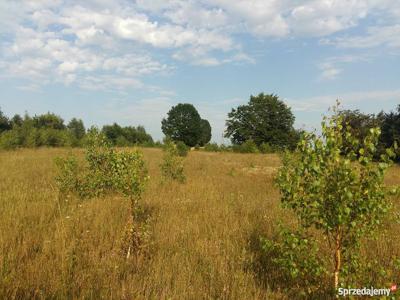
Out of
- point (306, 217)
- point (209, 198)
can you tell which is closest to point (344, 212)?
point (306, 217)

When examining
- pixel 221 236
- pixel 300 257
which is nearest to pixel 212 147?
pixel 221 236

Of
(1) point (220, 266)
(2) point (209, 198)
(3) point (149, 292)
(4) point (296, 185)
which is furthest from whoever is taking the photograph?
(2) point (209, 198)

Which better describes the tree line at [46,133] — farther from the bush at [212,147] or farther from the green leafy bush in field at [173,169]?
the bush at [212,147]

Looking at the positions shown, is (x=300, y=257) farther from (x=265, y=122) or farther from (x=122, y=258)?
(x=265, y=122)

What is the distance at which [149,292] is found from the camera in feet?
11.2

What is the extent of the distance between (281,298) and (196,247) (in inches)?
63.3

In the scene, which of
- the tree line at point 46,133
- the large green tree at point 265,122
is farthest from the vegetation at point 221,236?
the large green tree at point 265,122

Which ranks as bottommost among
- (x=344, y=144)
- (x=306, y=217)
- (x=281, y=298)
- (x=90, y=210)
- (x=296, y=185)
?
(x=281, y=298)

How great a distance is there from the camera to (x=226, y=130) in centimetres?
4950

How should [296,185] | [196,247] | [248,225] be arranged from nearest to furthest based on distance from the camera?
[296,185], [196,247], [248,225]

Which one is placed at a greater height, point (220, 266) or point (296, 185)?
point (296, 185)

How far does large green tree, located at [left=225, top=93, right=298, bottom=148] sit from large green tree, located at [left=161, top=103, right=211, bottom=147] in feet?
35.5

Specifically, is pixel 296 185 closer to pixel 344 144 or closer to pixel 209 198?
pixel 344 144

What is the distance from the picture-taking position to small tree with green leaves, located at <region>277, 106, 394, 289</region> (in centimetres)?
281
